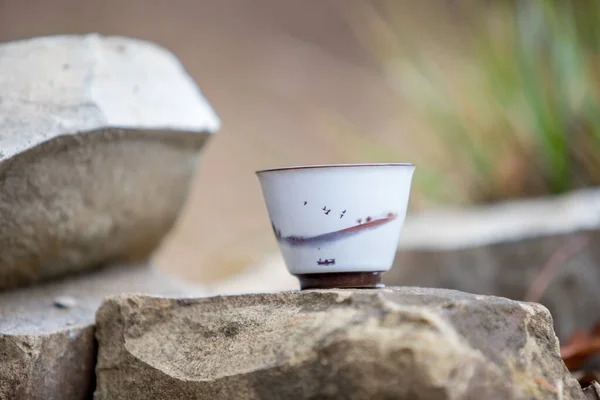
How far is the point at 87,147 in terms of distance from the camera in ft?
2.71

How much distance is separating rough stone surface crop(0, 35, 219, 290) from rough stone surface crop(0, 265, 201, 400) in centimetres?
4

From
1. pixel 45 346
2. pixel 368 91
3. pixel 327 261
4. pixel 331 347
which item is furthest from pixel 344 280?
pixel 368 91

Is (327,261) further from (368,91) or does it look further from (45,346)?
(368,91)

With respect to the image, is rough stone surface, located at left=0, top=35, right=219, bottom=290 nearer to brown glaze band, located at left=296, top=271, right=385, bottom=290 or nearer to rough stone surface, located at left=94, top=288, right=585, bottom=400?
rough stone surface, located at left=94, top=288, right=585, bottom=400

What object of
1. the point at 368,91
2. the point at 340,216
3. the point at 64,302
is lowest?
the point at 368,91

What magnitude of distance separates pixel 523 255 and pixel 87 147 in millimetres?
956

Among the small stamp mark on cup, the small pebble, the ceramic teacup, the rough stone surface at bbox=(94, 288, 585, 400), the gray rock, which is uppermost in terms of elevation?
the ceramic teacup

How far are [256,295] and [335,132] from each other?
1.90 m

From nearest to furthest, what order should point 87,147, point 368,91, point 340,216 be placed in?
point 340,216
point 87,147
point 368,91

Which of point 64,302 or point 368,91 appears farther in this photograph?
point 368,91

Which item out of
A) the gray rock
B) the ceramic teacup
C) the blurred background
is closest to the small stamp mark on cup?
the ceramic teacup

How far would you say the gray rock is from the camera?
1.36m

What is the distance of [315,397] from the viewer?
0.57m

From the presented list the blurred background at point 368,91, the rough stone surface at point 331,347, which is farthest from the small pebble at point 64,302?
the blurred background at point 368,91
